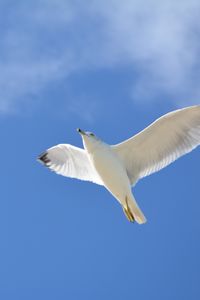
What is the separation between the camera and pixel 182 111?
13516 millimetres

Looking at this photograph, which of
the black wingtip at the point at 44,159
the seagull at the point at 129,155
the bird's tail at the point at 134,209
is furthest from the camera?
the black wingtip at the point at 44,159

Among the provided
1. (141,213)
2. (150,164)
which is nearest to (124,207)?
(141,213)

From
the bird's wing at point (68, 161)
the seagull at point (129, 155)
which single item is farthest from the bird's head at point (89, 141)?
the bird's wing at point (68, 161)

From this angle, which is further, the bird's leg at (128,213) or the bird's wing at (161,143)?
the bird's wing at (161,143)

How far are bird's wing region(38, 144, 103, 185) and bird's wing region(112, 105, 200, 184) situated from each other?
732 mm

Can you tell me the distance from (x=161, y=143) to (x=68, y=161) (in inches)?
65.5

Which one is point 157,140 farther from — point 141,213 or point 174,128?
point 141,213

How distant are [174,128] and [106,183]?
1472mm

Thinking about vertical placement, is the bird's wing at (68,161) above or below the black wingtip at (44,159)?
below

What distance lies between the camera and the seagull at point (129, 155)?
1328 centimetres

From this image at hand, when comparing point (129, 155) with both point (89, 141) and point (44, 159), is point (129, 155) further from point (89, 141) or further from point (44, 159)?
point (44, 159)

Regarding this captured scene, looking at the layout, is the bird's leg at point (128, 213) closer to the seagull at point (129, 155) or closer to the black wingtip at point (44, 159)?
the seagull at point (129, 155)

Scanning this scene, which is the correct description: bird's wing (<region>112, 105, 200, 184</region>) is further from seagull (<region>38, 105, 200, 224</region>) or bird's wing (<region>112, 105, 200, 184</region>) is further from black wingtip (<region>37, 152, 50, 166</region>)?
black wingtip (<region>37, 152, 50, 166</region>)

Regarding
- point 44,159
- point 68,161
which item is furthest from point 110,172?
point 44,159
